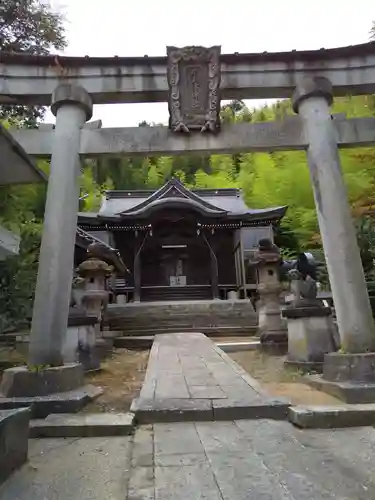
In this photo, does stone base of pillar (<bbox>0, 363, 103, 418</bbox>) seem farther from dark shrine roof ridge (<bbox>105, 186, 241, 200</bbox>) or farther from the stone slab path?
dark shrine roof ridge (<bbox>105, 186, 241, 200</bbox>)

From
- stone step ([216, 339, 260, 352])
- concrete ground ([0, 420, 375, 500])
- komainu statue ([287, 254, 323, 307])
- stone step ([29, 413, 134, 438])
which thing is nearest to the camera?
concrete ground ([0, 420, 375, 500])

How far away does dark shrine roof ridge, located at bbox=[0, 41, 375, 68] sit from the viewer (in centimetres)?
544

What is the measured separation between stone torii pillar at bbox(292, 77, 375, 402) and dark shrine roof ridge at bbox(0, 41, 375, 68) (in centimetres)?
42

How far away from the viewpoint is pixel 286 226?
24359 millimetres

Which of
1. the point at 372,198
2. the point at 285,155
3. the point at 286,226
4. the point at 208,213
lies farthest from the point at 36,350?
the point at 285,155

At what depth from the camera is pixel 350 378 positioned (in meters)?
4.33

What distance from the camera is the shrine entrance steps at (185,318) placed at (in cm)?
1355

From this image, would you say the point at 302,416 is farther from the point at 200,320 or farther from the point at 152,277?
the point at 152,277

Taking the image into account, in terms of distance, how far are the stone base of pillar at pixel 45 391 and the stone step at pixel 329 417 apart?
7.05 ft

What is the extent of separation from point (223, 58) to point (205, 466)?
5394 millimetres

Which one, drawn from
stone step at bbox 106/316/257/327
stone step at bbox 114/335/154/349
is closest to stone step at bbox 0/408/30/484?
stone step at bbox 114/335/154/349

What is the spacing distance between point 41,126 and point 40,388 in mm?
3622

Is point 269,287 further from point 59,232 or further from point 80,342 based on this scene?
point 59,232

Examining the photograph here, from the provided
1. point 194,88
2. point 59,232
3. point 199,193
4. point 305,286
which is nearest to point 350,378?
point 305,286
